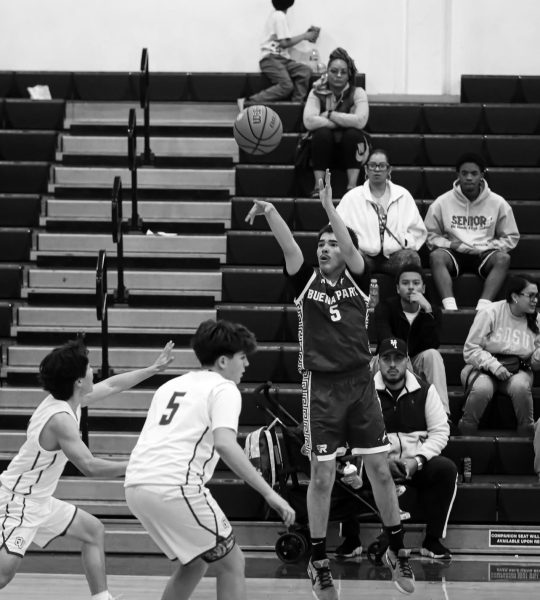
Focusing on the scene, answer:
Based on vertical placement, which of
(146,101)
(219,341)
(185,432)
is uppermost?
(146,101)

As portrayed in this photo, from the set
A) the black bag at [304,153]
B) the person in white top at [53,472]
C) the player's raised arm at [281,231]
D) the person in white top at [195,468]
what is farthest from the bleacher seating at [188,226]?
the person in white top at [195,468]

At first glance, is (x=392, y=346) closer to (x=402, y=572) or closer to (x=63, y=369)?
(x=402, y=572)

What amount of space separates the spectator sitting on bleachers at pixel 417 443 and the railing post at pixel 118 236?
2239 mm

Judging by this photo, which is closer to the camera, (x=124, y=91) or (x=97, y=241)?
(x=97, y=241)

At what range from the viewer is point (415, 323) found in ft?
25.9

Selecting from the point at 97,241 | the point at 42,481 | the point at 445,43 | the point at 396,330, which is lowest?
the point at 42,481

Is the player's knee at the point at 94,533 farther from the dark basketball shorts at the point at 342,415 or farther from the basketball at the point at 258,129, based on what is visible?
the basketball at the point at 258,129

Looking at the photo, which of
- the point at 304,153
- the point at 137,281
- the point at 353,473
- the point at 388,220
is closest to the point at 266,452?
the point at 353,473

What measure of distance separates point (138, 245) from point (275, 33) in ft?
8.76

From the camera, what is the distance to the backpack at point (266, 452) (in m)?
7.18

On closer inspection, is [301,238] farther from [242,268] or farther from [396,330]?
[396,330]

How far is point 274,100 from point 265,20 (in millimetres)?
1307

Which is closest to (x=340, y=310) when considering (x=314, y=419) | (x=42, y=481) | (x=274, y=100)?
(x=314, y=419)

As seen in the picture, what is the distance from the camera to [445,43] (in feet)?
37.1
